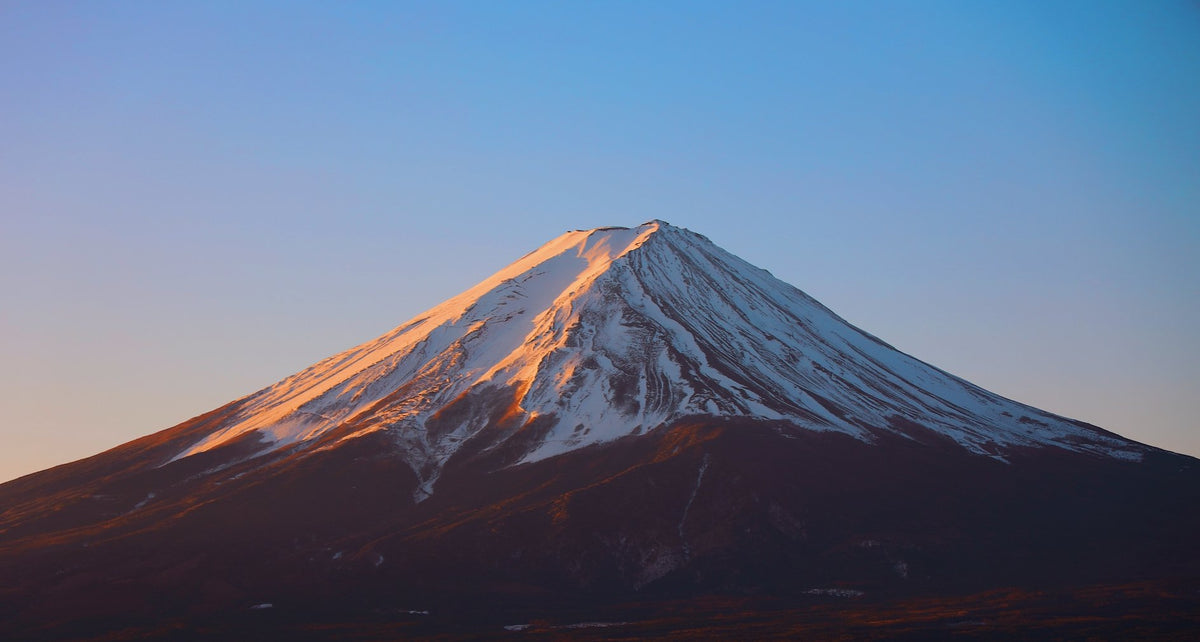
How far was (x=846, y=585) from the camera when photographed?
14100 centimetres

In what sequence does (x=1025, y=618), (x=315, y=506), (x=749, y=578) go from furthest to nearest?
1. (x=315, y=506)
2. (x=749, y=578)
3. (x=1025, y=618)

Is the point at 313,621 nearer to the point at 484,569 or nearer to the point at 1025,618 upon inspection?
the point at 484,569

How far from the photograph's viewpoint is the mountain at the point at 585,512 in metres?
138

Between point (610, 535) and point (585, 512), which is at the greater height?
point (585, 512)

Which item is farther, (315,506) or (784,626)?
(315,506)

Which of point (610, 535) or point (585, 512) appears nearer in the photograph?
point (610, 535)

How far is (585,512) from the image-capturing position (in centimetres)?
15188

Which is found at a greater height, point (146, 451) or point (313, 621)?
point (146, 451)

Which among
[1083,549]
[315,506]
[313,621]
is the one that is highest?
[315,506]

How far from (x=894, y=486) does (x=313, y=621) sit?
239 ft

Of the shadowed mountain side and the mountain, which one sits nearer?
the mountain

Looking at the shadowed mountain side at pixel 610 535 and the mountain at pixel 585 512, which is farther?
the shadowed mountain side at pixel 610 535

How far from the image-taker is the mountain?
138 meters

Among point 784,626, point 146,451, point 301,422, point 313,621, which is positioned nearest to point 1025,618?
point 784,626
